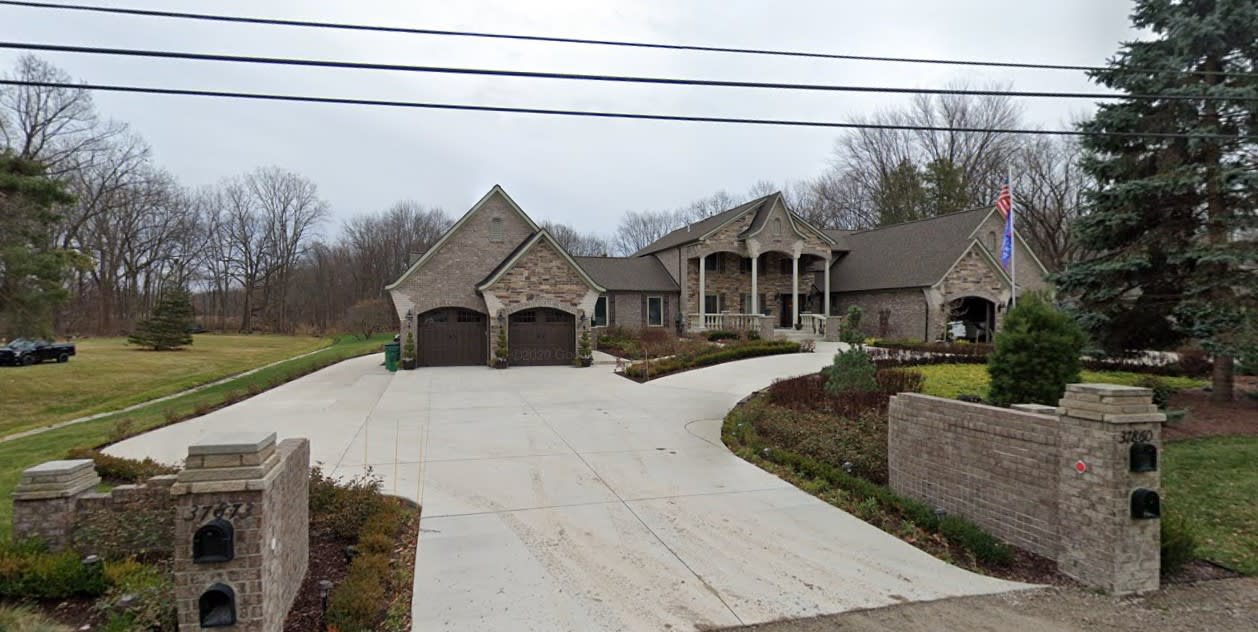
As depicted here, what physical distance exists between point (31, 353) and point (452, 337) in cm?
2116

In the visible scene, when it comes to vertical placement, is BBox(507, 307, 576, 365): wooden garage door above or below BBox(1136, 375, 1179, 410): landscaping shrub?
above

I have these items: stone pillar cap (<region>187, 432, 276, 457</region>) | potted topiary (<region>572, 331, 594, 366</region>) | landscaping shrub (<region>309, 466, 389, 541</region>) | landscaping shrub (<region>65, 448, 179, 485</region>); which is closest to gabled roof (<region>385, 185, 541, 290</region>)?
potted topiary (<region>572, 331, 594, 366</region>)

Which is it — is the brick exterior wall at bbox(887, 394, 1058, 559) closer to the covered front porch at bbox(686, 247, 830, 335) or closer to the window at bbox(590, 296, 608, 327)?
the covered front porch at bbox(686, 247, 830, 335)

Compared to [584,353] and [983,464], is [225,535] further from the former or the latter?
[584,353]

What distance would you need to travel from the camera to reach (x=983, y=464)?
19.5 ft

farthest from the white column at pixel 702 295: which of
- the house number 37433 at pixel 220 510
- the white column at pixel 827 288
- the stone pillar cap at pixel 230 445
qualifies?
the house number 37433 at pixel 220 510

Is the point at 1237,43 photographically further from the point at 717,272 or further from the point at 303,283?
the point at 303,283

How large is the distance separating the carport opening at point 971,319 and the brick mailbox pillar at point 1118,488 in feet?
78.0

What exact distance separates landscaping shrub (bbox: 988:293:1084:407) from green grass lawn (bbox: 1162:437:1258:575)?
1625 millimetres

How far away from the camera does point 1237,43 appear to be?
1192 cm

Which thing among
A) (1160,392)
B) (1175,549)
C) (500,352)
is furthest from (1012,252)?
(500,352)

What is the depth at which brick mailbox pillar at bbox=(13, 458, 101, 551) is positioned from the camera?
501 cm

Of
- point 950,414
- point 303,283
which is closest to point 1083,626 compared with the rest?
point 950,414

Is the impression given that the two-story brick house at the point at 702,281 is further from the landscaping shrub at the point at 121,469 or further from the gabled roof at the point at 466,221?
the landscaping shrub at the point at 121,469
